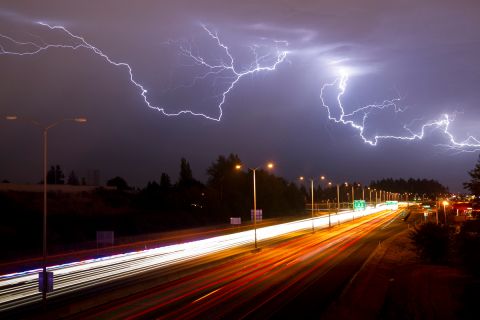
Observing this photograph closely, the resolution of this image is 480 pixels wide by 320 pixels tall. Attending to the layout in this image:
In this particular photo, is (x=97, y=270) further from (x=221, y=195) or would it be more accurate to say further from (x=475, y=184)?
(x=221, y=195)

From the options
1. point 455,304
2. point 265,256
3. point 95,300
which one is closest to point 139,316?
point 95,300

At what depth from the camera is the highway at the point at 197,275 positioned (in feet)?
70.1

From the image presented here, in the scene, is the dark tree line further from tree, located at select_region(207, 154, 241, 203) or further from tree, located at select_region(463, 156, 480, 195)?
tree, located at select_region(463, 156, 480, 195)

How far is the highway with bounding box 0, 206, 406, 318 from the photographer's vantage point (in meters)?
21.4

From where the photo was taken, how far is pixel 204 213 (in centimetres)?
8619

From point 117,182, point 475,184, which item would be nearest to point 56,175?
point 117,182

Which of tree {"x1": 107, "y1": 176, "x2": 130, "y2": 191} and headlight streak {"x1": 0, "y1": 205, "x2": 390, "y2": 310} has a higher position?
tree {"x1": 107, "y1": 176, "x2": 130, "y2": 191}

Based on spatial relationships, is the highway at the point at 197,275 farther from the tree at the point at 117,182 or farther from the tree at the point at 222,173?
the tree at the point at 117,182

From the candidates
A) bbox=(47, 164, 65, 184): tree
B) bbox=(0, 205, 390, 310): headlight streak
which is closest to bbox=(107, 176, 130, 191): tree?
bbox=(47, 164, 65, 184): tree

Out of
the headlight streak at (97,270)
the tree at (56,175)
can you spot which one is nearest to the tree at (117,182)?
the tree at (56,175)

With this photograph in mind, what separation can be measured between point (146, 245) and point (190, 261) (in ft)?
36.2

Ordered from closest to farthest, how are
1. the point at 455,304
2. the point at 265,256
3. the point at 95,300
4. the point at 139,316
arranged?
the point at 139,316
the point at 95,300
the point at 455,304
the point at 265,256

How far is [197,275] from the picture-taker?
96.6 ft

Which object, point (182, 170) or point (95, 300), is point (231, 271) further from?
point (182, 170)
